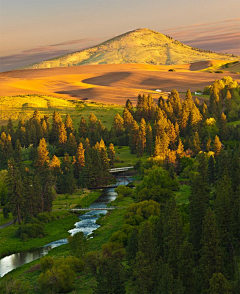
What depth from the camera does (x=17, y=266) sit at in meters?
91.1

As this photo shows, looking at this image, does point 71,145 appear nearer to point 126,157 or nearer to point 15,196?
point 126,157

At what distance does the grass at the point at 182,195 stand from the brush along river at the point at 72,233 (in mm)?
19673

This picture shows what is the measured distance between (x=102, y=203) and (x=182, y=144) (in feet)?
191

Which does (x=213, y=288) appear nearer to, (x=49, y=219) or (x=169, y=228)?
(x=169, y=228)

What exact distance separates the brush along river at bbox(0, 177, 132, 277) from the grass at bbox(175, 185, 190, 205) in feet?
64.5

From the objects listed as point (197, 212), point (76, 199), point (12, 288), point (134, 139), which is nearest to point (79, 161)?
point (76, 199)

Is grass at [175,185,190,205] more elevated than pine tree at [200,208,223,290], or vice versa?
pine tree at [200,208,223,290]

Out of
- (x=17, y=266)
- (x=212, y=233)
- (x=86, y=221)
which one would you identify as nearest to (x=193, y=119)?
(x=86, y=221)

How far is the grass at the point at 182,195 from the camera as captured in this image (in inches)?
4849

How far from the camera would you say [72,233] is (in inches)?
4336

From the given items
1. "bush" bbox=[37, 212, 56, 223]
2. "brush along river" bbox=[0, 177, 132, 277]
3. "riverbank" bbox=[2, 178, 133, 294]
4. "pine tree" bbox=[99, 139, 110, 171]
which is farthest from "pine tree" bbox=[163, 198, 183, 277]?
"pine tree" bbox=[99, 139, 110, 171]

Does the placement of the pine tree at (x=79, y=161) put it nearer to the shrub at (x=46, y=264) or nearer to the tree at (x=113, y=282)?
the shrub at (x=46, y=264)

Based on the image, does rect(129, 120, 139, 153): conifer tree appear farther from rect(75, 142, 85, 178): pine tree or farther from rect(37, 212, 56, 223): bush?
rect(37, 212, 56, 223): bush

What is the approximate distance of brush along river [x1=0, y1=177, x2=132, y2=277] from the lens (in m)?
93.2
